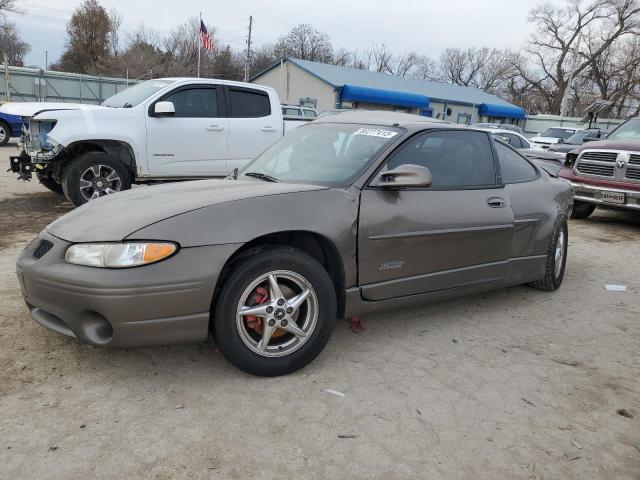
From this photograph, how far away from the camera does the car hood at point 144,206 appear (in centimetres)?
278

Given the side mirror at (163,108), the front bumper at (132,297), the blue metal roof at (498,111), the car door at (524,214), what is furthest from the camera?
the blue metal roof at (498,111)

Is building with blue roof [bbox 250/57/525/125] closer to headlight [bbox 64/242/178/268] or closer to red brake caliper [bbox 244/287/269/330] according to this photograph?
red brake caliper [bbox 244/287/269/330]

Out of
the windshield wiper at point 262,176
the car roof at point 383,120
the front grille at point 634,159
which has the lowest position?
the windshield wiper at point 262,176

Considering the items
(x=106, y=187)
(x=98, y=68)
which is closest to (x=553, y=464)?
(x=106, y=187)

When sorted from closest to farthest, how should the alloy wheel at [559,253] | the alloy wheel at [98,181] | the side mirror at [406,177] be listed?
the side mirror at [406,177] < the alloy wheel at [559,253] < the alloy wheel at [98,181]

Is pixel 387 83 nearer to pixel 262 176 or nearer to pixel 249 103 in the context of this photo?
pixel 249 103

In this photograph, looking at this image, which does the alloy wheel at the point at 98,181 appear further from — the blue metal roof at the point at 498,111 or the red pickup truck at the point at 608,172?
the blue metal roof at the point at 498,111

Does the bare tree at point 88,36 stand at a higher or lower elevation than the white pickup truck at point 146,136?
higher

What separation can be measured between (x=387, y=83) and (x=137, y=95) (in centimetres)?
2996

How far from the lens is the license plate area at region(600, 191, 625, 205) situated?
809cm

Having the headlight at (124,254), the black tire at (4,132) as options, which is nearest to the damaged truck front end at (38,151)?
the headlight at (124,254)

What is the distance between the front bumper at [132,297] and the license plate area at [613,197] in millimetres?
7382

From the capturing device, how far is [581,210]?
366 inches

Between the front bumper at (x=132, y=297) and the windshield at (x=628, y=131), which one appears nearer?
the front bumper at (x=132, y=297)
